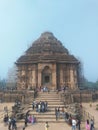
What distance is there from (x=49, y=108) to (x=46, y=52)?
55.5 ft

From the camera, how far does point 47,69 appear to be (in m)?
39.3

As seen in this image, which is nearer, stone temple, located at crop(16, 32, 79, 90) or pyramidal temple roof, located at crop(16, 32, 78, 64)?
stone temple, located at crop(16, 32, 79, 90)

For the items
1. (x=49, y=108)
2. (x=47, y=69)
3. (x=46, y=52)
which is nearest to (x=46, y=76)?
(x=47, y=69)

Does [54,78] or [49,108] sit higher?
[54,78]

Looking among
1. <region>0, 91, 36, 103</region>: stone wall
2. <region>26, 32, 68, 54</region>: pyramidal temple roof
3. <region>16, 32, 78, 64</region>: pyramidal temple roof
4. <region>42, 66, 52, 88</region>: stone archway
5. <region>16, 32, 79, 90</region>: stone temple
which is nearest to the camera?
<region>0, 91, 36, 103</region>: stone wall

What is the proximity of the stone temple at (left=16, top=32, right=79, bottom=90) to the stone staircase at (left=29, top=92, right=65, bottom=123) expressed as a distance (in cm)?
550

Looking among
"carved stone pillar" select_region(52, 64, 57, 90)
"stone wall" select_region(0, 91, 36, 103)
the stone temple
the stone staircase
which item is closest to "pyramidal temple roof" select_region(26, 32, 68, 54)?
the stone temple

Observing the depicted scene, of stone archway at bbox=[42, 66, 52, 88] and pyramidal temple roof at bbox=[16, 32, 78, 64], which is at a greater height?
pyramidal temple roof at bbox=[16, 32, 78, 64]

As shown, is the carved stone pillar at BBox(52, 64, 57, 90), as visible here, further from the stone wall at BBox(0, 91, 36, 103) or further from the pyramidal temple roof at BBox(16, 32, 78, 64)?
the stone wall at BBox(0, 91, 36, 103)

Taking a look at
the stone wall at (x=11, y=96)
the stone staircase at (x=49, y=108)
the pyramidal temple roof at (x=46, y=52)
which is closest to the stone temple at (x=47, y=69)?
the pyramidal temple roof at (x=46, y=52)

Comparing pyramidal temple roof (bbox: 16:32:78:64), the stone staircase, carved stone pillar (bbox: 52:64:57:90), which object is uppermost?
pyramidal temple roof (bbox: 16:32:78:64)

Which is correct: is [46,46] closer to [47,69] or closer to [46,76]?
[47,69]

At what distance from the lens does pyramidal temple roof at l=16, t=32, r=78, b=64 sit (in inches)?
1569

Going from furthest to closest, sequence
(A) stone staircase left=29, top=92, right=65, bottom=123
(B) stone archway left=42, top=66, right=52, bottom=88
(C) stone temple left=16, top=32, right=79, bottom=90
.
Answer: (B) stone archway left=42, top=66, right=52, bottom=88 < (C) stone temple left=16, top=32, right=79, bottom=90 < (A) stone staircase left=29, top=92, right=65, bottom=123
